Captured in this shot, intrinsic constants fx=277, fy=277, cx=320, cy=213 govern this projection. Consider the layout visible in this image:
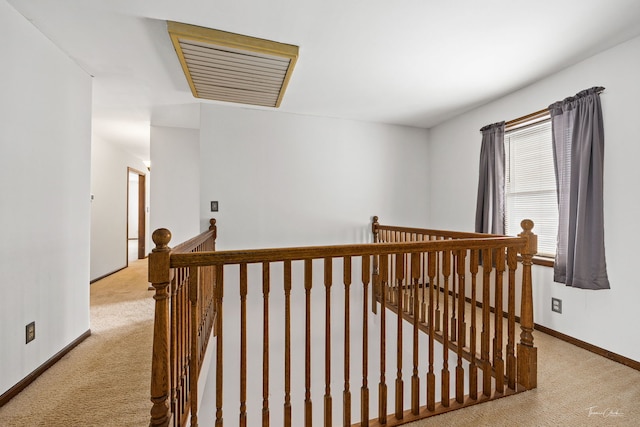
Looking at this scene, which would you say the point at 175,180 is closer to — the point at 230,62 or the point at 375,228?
the point at 230,62

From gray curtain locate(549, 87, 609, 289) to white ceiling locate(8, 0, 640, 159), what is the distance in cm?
47

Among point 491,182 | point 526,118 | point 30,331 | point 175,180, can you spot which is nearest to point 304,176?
point 175,180

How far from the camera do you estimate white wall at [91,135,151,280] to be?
4297mm

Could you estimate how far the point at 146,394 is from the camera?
175 centimetres

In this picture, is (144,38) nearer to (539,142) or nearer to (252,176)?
(252,176)

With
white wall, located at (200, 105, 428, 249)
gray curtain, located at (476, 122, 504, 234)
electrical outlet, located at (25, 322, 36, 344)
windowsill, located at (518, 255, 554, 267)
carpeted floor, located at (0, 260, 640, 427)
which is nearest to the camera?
carpeted floor, located at (0, 260, 640, 427)

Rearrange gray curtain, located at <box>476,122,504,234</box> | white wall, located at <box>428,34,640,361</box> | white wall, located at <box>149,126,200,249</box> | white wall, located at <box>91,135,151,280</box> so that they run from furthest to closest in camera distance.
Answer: white wall, located at <box>91,135,151,280</box> < white wall, located at <box>149,126,200,249</box> < gray curtain, located at <box>476,122,504,234</box> < white wall, located at <box>428,34,640,361</box>

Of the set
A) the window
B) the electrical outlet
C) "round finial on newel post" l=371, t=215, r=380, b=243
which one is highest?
the window

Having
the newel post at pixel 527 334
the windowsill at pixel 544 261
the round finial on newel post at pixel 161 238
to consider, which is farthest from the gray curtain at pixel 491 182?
the round finial on newel post at pixel 161 238

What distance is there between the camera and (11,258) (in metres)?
1.71

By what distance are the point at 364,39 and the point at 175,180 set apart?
11.0 feet

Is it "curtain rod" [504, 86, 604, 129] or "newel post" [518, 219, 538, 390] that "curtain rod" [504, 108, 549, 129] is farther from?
"newel post" [518, 219, 538, 390]

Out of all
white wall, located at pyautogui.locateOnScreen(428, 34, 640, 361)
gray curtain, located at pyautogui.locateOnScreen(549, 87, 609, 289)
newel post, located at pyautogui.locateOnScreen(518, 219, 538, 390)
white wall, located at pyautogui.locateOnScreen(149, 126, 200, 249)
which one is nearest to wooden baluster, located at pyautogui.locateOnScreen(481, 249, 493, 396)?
newel post, located at pyautogui.locateOnScreen(518, 219, 538, 390)

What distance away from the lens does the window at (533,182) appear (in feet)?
8.61
